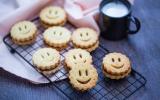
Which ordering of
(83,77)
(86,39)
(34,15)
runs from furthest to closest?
(34,15) < (86,39) < (83,77)

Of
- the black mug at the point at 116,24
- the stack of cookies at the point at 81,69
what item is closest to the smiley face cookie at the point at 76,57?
the stack of cookies at the point at 81,69

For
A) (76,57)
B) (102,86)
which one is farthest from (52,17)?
(102,86)

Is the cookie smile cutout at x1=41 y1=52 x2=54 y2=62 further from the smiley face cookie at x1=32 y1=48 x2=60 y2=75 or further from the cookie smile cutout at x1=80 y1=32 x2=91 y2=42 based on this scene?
the cookie smile cutout at x1=80 y1=32 x2=91 y2=42

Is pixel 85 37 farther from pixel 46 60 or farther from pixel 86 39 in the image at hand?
pixel 46 60

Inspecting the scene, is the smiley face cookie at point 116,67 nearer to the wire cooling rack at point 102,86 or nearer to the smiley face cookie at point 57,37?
the wire cooling rack at point 102,86

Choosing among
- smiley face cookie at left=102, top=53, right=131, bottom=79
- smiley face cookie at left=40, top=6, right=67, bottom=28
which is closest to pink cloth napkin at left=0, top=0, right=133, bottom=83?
smiley face cookie at left=40, top=6, right=67, bottom=28

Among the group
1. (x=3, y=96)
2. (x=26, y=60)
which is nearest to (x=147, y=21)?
(x=26, y=60)

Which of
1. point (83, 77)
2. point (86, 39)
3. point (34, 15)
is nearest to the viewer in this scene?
point (83, 77)
